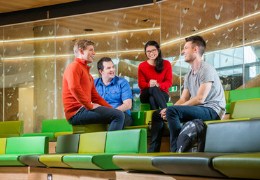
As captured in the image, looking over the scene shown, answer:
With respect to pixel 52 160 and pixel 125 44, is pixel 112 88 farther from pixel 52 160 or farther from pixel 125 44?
pixel 125 44

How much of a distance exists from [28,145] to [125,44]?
13.1ft

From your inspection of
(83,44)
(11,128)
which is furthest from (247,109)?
(11,128)

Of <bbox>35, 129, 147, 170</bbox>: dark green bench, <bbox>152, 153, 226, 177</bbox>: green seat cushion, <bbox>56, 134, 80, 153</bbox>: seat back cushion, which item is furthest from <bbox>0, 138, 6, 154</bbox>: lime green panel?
<bbox>152, 153, 226, 177</bbox>: green seat cushion

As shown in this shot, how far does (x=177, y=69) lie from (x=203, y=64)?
3.92m

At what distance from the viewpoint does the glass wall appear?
662 centimetres

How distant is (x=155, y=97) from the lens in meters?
4.91

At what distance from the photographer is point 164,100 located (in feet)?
16.1

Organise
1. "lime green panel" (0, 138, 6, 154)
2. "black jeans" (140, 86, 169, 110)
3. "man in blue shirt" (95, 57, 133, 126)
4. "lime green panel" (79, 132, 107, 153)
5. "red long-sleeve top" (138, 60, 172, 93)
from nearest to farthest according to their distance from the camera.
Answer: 1. "lime green panel" (79, 132, 107, 153)
2. "man in blue shirt" (95, 57, 133, 126)
3. "black jeans" (140, 86, 169, 110)
4. "lime green panel" (0, 138, 6, 154)
5. "red long-sleeve top" (138, 60, 172, 93)

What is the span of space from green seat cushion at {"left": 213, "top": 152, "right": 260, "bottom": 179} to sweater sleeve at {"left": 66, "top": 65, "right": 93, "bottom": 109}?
2.08 m

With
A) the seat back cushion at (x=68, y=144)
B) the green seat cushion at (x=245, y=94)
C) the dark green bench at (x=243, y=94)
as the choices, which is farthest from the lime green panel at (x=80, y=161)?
the green seat cushion at (x=245, y=94)

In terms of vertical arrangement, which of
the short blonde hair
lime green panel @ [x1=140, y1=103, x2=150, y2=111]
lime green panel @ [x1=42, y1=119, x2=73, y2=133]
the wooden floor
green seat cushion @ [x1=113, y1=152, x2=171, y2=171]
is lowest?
the wooden floor

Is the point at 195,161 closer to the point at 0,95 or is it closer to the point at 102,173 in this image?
the point at 102,173

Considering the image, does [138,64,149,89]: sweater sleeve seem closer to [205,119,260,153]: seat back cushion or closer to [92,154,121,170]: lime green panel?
[92,154,121,170]: lime green panel

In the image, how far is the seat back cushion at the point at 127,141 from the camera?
3.17 m
